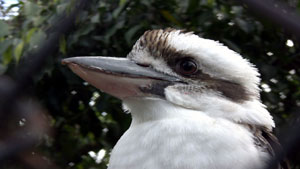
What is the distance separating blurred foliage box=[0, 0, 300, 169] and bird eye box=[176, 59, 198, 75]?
636 millimetres

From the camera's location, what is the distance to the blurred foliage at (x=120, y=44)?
209 cm

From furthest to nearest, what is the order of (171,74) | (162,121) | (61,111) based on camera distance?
(61,111) → (171,74) → (162,121)

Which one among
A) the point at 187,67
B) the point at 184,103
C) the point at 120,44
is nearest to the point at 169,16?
the point at 120,44

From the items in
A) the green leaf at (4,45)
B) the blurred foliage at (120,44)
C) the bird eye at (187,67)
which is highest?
the bird eye at (187,67)

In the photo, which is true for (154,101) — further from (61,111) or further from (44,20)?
(61,111)

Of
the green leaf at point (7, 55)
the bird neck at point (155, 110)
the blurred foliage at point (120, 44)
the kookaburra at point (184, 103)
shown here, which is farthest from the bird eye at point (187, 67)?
the green leaf at point (7, 55)

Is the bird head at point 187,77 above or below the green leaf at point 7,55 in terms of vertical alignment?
above

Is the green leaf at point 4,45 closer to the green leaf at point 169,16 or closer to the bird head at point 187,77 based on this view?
the bird head at point 187,77

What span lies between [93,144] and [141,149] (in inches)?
68.7

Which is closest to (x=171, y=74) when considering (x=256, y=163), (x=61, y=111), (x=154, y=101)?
(x=154, y=101)

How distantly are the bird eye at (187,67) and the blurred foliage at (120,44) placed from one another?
0.64 meters

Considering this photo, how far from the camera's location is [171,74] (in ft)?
4.72

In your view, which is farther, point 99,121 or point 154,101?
point 99,121

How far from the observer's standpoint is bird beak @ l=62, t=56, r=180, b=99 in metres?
1.26
